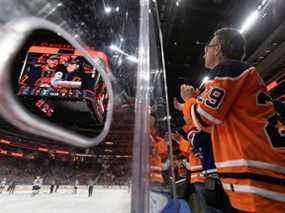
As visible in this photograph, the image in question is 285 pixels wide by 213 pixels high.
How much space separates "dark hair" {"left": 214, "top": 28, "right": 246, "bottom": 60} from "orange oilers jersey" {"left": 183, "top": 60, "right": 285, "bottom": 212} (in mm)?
88

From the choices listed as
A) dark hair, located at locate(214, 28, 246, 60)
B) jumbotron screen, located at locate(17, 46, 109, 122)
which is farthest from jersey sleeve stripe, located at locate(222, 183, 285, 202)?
jumbotron screen, located at locate(17, 46, 109, 122)

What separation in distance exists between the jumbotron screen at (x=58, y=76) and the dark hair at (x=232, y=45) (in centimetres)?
154

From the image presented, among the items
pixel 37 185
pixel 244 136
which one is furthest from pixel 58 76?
pixel 37 185

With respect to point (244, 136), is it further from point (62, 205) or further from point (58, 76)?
point (62, 205)

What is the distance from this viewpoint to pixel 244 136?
1.58 feet

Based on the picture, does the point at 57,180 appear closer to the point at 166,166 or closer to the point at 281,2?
the point at 166,166

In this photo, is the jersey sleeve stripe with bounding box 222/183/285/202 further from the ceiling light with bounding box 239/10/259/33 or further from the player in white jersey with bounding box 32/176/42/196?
the player in white jersey with bounding box 32/176/42/196

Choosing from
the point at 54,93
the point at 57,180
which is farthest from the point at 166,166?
the point at 57,180

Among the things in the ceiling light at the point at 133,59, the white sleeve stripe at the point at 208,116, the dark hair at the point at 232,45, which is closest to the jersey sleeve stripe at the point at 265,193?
Result: the white sleeve stripe at the point at 208,116

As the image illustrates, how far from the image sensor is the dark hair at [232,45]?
633 mm

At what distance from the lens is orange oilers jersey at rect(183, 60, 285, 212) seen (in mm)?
438

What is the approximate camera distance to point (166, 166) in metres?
0.95

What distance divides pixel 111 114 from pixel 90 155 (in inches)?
93.4

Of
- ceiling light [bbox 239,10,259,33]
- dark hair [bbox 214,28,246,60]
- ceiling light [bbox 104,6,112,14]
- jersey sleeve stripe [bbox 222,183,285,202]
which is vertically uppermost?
ceiling light [bbox 239,10,259,33]
